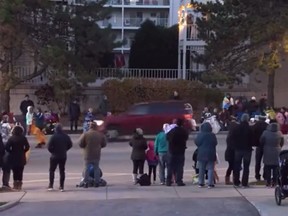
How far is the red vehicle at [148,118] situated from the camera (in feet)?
109

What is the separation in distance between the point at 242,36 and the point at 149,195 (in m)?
25.4

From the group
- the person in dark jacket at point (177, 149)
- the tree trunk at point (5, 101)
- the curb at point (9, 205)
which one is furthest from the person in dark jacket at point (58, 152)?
Result: the tree trunk at point (5, 101)

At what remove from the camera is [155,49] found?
6075 cm

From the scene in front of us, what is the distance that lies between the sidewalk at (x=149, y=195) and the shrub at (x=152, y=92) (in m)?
24.3

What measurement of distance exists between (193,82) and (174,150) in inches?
1000

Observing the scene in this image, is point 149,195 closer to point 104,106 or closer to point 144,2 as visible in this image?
point 104,106

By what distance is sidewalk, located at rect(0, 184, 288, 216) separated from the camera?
17.4 meters

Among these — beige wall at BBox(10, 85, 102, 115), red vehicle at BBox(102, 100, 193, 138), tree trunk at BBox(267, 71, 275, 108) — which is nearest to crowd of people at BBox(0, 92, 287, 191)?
red vehicle at BBox(102, 100, 193, 138)

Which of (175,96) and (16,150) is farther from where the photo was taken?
(175,96)

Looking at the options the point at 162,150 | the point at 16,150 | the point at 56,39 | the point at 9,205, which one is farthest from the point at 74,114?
the point at 9,205

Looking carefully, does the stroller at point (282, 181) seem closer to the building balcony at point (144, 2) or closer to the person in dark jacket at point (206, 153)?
the person in dark jacket at point (206, 153)

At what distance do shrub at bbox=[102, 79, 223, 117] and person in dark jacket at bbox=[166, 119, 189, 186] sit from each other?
24.0m

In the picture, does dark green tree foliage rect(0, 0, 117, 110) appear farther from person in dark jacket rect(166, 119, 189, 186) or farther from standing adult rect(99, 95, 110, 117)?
person in dark jacket rect(166, 119, 189, 186)

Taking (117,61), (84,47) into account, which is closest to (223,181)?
(84,47)
